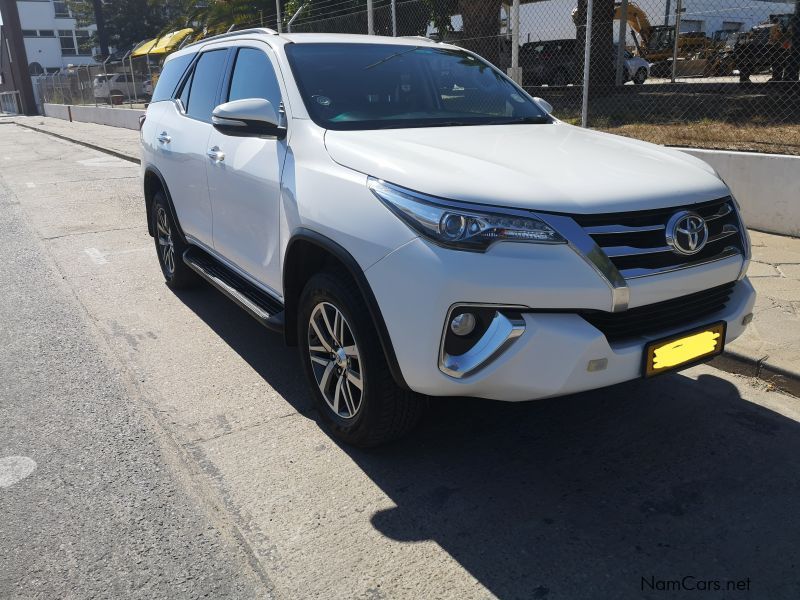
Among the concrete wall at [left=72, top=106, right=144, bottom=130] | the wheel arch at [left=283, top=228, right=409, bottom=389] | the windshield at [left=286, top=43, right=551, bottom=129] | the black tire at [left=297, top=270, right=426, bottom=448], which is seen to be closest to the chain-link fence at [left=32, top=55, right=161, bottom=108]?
the concrete wall at [left=72, top=106, right=144, bottom=130]

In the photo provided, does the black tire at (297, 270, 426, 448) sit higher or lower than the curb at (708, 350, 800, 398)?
higher

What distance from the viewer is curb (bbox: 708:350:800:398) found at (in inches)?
154

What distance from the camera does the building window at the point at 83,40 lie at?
68875mm

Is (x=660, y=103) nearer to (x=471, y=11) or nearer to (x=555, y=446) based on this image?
(x=471, y=11)

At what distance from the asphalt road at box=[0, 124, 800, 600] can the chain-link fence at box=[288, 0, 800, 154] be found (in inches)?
203

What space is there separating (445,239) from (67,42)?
77765mm

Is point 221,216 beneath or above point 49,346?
above

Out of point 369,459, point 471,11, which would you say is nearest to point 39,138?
point 471,11

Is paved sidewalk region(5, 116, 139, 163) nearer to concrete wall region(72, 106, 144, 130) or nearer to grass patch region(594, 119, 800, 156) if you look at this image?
concrete wall region(72, 106, 144, 130)

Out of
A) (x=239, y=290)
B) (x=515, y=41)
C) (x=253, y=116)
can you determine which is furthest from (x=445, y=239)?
(x=515, y=41)

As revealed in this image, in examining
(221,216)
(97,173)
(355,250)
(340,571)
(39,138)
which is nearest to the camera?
(340,571)

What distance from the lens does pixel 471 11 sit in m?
12.6

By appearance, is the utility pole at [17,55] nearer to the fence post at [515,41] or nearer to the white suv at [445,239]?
the fence post at [515,41]

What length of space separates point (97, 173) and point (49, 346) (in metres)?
10.3
